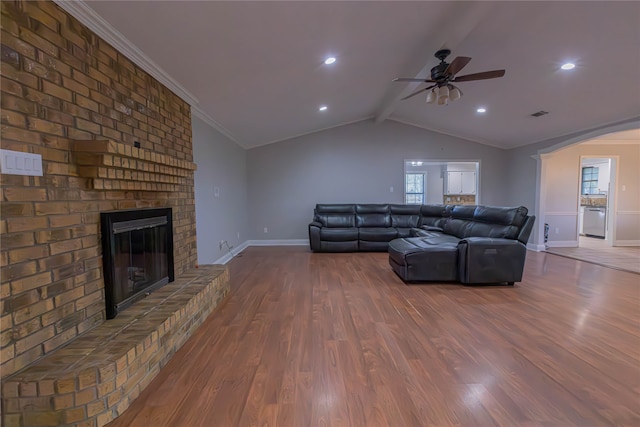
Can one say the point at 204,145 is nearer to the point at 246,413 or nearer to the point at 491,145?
the point at 246,413

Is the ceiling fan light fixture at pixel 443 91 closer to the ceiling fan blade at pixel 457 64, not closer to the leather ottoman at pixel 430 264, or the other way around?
the ceiling fan blade at pixel 457 64

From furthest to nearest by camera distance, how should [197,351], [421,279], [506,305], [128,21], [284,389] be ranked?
[421,279] → [506,305] → [197,351] → [128,21] → [284,389]

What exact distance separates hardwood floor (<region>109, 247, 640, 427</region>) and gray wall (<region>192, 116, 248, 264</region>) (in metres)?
1.19

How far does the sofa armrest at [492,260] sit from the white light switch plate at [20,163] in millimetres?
3930

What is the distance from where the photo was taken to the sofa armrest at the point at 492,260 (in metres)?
3.48

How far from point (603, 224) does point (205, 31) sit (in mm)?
9428

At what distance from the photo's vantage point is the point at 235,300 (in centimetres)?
309

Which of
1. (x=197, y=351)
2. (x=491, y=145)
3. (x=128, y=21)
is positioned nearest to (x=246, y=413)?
(x=197, y=351)

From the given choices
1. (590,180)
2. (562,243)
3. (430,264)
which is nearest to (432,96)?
(430,264)

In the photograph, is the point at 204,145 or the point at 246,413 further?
the point at 204,145

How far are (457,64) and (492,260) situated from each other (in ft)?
7.55

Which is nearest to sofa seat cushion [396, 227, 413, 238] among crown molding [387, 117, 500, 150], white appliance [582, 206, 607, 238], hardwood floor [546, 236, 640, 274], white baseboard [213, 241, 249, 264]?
crown molding [387, 117, 500, 150]

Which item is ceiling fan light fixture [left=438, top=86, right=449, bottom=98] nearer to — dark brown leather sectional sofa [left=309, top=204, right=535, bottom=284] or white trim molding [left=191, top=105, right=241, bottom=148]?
dark brown leather sectional sofa [left=309, top=204, right=535, bottom=284]

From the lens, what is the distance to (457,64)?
2.85 metres
